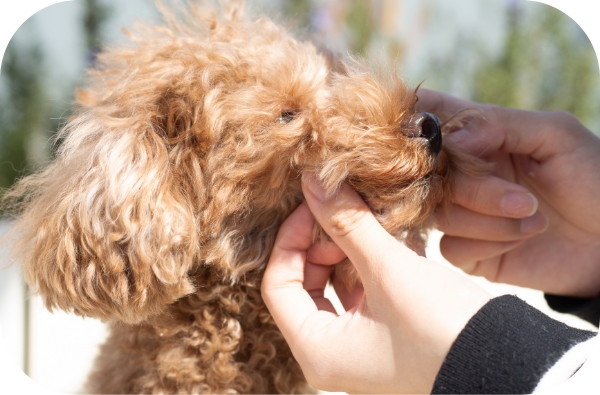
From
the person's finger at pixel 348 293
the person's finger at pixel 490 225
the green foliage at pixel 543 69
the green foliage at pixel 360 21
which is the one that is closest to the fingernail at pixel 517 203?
the person's finger at pixel 490 225

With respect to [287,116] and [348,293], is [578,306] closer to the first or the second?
[348,293]

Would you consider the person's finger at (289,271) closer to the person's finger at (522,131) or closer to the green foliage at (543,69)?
the person's finger at (522,131)

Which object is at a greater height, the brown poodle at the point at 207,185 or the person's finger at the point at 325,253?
the brown poodle at the point at 207,185

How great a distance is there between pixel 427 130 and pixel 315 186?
289 millimetres

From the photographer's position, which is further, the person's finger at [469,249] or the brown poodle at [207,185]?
the person's finger at [469,249]

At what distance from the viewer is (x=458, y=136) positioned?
147 centimetres

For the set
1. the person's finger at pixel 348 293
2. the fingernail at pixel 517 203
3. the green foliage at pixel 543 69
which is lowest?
the green foliage at pixel 543 69

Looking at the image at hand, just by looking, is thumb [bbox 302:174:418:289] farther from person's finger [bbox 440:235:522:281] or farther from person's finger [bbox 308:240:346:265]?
person's finger [bbox 440:235:522:281]

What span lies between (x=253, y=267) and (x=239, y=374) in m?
0.29

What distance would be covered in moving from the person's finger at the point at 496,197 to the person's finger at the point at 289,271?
446mm

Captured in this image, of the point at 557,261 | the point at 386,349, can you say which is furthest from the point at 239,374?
the point at 557,261

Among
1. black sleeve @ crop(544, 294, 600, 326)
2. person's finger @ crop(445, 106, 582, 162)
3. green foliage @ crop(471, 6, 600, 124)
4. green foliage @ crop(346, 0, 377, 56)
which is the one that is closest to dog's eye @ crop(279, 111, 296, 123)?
person's finger @ crop(445, 106, 582, 162)

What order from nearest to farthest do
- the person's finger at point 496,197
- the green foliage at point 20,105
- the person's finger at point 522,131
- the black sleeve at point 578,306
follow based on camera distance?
1. the person's finger at point 496,197
2. the person's finger at point 522,131
3. the black sleeve at point 578,306
4. the green foliage at point 20,105

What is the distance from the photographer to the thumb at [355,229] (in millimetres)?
1046
